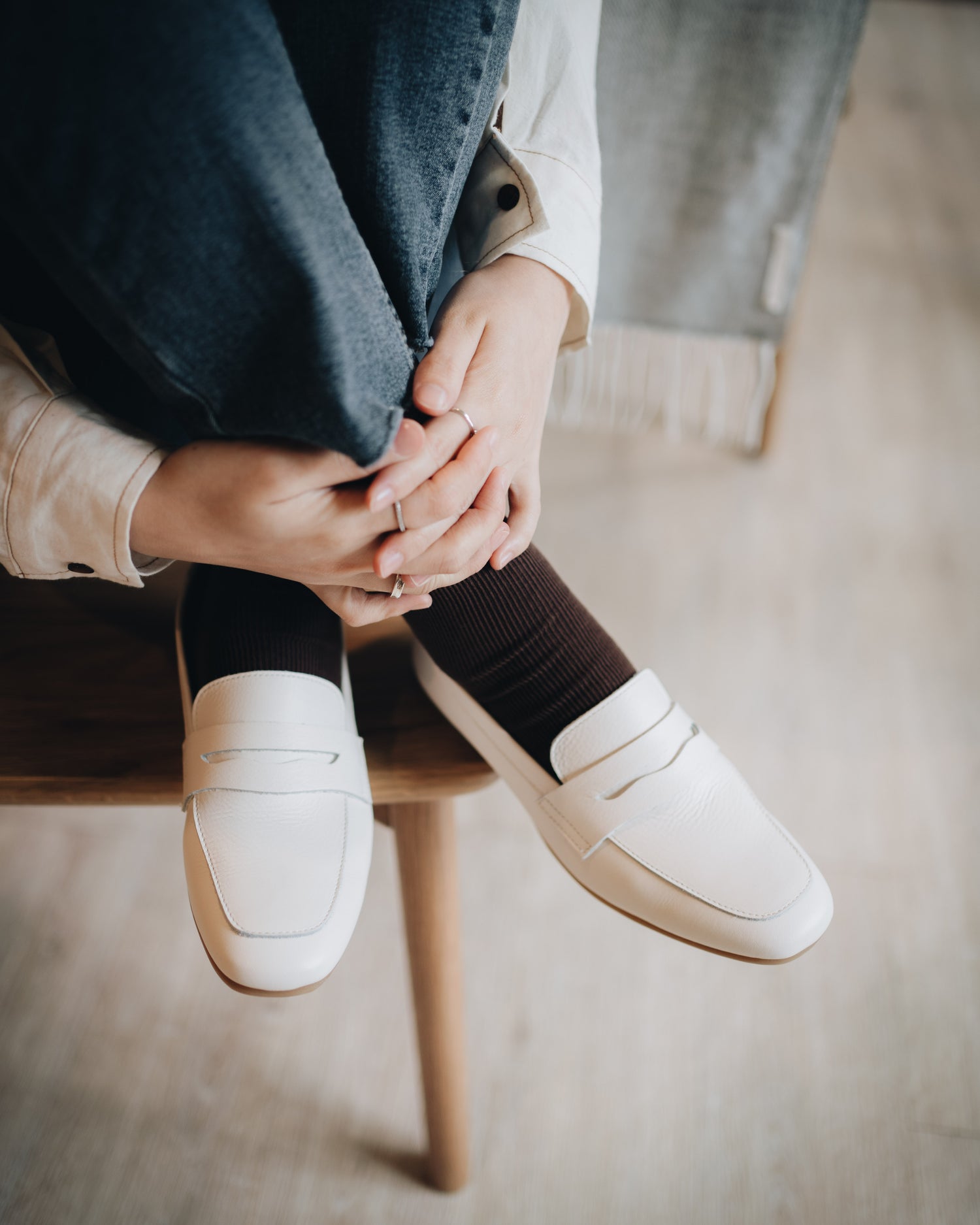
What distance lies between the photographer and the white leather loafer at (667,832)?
45 cm

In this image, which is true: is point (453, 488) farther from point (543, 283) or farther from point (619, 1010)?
point (619, 1010)

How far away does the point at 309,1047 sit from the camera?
688 mm

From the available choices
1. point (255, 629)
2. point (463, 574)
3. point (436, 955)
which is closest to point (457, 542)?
point (463, 574)

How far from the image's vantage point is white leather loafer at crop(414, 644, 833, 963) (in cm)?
45

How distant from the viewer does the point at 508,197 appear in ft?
1.58

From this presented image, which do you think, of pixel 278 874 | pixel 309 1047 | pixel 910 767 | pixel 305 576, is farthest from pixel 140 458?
pixel 910 767

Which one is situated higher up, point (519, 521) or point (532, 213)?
point (532, 213)

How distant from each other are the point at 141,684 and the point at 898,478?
107 cm

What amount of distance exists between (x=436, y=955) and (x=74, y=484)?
0.34 m

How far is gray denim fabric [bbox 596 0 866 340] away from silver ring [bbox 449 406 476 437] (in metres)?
0.70

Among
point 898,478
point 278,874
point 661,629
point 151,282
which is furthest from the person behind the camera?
point 898,478

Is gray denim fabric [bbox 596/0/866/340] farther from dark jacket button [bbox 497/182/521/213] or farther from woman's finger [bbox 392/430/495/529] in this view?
woman's finger [bbox 392/430/495/529]

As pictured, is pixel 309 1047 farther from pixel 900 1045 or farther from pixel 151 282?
pixel 151 282

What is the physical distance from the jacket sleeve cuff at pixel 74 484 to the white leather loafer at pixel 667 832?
0.70 ft
